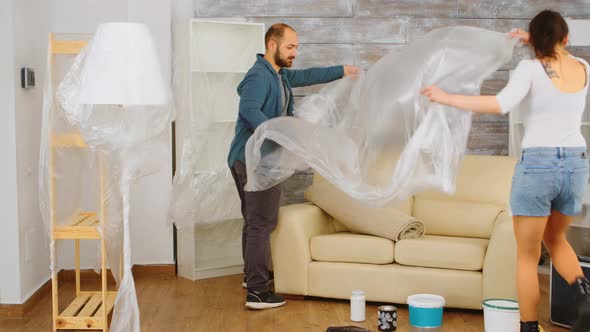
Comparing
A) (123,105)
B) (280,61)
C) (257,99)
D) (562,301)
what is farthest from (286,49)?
(562,301)

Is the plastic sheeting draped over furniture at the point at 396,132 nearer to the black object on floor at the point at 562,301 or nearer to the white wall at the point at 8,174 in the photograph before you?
the black object on floor at the point at 562,301

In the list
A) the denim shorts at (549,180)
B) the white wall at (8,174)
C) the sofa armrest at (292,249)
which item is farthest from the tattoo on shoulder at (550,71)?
the white wall at (8,174)

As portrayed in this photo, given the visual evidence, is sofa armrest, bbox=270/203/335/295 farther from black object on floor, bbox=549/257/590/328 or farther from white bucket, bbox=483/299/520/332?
black object on floor, bbox=549/257/590/328

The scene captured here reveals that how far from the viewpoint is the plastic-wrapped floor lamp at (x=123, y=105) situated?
3488mm

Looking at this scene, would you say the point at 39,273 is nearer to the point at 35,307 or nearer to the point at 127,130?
the point at 35,307

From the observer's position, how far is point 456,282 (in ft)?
13.7

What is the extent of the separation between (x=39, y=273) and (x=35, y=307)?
226mm

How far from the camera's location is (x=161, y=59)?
A: 503 cm

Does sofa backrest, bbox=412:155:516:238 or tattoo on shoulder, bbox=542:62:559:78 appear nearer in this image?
tattoo on shoulder, bbox=542:62:559:78

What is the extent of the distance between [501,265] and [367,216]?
2.43ft

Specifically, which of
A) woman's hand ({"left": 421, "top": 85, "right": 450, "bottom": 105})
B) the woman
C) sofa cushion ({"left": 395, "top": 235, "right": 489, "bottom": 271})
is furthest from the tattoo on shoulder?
sofa cushion ({"left": 395, "top": 235, "right": 489, "bottom": 271})

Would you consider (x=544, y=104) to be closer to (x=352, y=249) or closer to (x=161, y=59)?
(x=352, y=249)

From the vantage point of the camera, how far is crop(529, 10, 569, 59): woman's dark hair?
3.16m

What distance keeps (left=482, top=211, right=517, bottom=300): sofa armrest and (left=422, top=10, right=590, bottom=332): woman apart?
76cm
